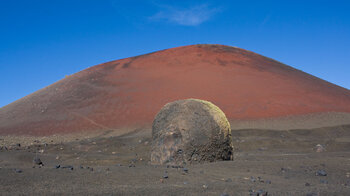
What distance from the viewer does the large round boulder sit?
19.6 ft

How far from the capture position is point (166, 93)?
2147 centimetres

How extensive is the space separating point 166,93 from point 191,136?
15.5 meters

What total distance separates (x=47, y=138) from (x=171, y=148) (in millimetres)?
Answer: 12795

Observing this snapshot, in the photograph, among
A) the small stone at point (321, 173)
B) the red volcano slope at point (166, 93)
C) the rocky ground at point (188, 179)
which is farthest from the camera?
the red volcano slope at point (166, 93)

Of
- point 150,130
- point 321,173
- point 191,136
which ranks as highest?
point 150,130

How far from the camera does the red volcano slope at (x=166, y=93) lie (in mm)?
18672

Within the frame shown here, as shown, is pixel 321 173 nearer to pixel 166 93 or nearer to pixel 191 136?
pixel 191 136

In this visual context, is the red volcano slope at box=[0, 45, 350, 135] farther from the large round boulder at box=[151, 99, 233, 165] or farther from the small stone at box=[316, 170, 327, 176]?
the small stone at box=[316, 170, 327, 176]

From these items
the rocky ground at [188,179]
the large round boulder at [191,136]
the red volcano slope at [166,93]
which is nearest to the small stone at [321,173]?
the rocky ground at [188,179]

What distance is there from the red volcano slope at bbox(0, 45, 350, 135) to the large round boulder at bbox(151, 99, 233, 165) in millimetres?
11579

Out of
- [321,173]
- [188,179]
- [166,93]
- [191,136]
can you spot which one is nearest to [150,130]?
[166,93]

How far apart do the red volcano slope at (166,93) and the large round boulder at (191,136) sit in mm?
11579

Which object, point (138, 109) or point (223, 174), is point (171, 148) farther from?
point (138, 109)

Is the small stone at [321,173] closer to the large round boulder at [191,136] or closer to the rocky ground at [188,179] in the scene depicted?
the rocky ground at [188,179]
